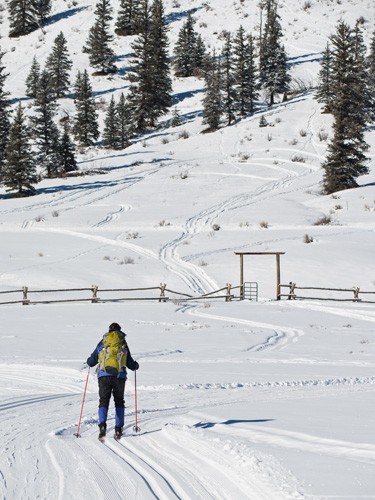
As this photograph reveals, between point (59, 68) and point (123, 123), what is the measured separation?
62.2 ft

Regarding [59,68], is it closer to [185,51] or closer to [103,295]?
[185,51]

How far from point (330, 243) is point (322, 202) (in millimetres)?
9441

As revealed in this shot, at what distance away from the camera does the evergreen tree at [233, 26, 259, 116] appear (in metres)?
66.1

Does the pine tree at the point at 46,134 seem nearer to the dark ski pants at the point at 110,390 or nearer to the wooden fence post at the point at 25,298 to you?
the wooden fence post at the point at 25,298

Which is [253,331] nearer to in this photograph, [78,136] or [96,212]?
[96,212]

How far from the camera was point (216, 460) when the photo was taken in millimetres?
6566

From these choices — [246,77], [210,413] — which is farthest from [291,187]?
[210,413]

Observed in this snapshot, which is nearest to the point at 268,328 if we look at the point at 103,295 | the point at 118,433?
the point at 103,295

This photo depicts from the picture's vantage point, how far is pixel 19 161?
4522cm

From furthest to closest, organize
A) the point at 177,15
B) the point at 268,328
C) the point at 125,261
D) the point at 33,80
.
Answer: the point at 177,15 → the point at 33,80 → the point at 125,261 → the point at 268,328

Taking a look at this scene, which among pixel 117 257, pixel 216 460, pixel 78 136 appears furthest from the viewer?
pixel 78 136

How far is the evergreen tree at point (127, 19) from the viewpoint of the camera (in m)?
91.5

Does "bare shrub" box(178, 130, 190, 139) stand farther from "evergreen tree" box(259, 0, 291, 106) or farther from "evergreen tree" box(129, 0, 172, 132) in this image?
"evergreen tree" box(259, 0, 291, 106)

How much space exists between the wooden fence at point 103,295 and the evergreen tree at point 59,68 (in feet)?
179
